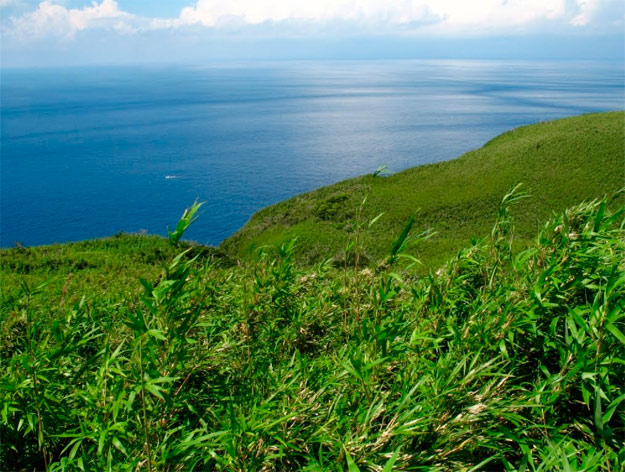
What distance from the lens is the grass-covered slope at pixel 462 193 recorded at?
3067 centimetres

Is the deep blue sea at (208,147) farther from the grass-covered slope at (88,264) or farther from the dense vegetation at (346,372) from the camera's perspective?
the dense vegetation at (346,372)

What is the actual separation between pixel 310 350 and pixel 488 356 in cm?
185

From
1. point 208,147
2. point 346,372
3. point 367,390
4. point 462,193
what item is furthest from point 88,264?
point 208,147

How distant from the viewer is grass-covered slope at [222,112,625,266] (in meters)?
30.7

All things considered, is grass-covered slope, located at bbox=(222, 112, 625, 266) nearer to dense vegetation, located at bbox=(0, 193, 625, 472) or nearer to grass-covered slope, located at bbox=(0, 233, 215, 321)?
grass-covered slope, located at bbox=(0, 233, 215, 321)

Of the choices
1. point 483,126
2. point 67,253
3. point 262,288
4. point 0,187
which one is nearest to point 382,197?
point 67,253

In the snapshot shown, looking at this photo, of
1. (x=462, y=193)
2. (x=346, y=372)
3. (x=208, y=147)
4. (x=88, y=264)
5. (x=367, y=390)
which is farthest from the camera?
(x=208, y=147)

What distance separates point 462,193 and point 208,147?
49727 millimetres

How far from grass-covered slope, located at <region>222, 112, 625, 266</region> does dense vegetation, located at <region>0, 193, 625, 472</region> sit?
21.3m

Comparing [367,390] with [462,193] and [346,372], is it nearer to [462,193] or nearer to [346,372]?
[346,372]

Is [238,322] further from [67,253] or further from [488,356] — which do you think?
[67,253]

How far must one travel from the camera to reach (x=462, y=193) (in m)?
35.9

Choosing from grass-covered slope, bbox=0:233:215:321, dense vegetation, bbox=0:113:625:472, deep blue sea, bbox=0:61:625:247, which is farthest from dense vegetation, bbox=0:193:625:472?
deep blue sea, bbox=0:61:625:247

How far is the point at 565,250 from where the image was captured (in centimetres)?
373
